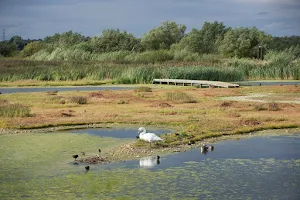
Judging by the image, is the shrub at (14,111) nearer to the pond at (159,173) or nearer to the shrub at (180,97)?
the pond at (159,173)

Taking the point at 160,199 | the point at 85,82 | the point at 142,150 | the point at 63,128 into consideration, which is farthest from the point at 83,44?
the point at 160,199

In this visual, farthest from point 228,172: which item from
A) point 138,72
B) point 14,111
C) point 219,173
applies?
point 138,72

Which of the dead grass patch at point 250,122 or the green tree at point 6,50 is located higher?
the green tree at point 6,50

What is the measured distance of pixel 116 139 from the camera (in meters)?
22.3

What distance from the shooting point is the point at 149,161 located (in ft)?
58.9

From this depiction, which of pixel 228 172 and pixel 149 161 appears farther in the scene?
pixel 149 161

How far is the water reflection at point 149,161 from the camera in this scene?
17.4m

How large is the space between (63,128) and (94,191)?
11260mm

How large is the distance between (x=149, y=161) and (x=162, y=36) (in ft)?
316

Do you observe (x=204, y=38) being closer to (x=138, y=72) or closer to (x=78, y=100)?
(x=138, y=72)

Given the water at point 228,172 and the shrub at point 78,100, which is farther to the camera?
the shrub at point 78,100

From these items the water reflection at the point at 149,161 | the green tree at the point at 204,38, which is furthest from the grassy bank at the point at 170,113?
the green tree at the point at 204,38

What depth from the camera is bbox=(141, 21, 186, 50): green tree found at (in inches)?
4254

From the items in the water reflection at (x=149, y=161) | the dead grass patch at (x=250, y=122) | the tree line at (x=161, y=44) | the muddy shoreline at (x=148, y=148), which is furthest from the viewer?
the tree line at (x=161, y=44)
